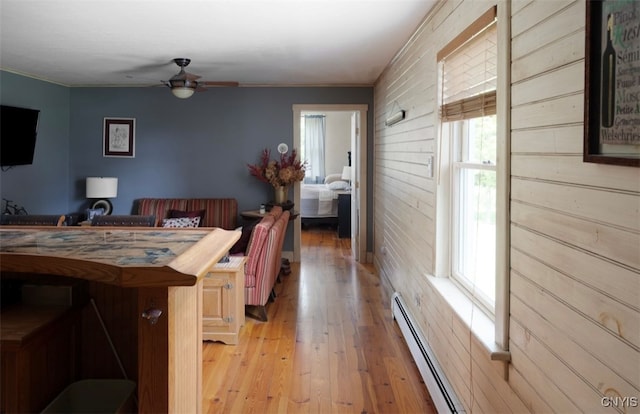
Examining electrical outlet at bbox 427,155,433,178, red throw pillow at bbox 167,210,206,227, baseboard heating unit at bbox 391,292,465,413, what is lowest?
baseboard heating unit at bbox 391,292,465,413

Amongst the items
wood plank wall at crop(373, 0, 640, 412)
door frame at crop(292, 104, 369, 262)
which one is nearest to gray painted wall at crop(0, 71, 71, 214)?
door frame at crop(292, 104, 369, 262)

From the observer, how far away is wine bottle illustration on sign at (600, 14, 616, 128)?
1.07 meters

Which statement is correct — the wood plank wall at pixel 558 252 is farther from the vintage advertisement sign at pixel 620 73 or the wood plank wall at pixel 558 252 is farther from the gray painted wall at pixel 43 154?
the gray painted wall at pixel 43 154

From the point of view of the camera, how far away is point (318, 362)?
327 centimetres

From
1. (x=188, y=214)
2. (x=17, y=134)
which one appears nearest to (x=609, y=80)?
(x=188, y=214)

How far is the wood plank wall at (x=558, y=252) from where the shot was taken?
1073mm

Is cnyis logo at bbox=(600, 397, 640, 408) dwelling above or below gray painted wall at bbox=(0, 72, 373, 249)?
below

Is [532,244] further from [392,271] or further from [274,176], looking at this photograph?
[274,176]

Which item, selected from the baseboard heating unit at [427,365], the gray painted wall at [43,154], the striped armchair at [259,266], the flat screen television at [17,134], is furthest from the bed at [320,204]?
the baseboard heating unit at [427,365]

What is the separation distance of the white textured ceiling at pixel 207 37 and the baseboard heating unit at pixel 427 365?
7.18 feet

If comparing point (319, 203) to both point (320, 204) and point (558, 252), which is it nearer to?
point (320, 204)

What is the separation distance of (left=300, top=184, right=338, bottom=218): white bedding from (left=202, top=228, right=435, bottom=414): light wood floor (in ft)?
13.2

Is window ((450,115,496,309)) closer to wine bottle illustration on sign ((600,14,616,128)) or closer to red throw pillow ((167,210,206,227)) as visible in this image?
wine bottle illustration on sign ((600,14,616,128))

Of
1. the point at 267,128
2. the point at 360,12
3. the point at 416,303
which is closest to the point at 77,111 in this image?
the point at 267,128
